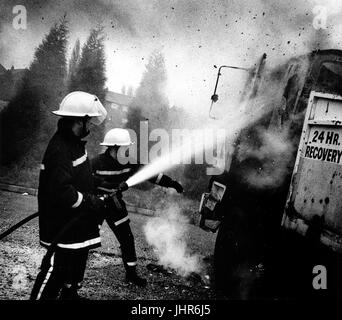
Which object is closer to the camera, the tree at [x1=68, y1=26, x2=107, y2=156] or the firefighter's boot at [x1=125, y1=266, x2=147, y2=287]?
the firefighter's boot at [x1=125, y1=266, x2=147, y2=287]

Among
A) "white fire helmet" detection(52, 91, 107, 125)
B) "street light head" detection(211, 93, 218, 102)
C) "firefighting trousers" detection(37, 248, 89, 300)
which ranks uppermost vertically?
"street light head" detection(211, 93, 218, 102)

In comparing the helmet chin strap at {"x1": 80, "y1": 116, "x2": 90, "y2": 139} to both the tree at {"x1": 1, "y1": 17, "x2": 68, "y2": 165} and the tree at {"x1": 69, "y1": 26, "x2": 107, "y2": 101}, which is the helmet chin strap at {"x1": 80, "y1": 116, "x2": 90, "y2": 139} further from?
the tree at {"x1": 69, "y1": 26, "x2": 107, "y2": 101}

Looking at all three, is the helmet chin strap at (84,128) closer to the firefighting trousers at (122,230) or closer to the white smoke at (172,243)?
the firefighting trousers at (122,230)

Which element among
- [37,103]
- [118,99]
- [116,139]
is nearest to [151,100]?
[37,103]

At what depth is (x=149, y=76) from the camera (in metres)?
21.0

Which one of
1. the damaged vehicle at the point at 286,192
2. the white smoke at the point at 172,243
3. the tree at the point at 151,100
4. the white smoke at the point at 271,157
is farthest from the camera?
the tree at the point at 151,100

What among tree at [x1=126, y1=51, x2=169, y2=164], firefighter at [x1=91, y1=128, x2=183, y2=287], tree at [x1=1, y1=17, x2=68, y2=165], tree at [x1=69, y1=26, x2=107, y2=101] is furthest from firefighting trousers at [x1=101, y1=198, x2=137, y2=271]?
tree at [x1=69, y1=26, x2=107, y2=101]

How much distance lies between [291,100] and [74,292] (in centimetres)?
329

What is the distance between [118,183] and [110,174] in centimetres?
16

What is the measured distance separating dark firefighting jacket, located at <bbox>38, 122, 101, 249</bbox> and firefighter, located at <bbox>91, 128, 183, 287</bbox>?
41.0 inches

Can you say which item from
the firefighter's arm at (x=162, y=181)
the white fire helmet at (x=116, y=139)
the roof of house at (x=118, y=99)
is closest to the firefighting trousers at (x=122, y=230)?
the firefighter's arm at (x=162, y=181)

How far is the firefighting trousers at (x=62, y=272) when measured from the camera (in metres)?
2.70

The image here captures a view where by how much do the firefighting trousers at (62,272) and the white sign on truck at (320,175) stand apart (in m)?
2.13

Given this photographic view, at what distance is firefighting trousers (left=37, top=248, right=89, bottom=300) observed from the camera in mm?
2703
